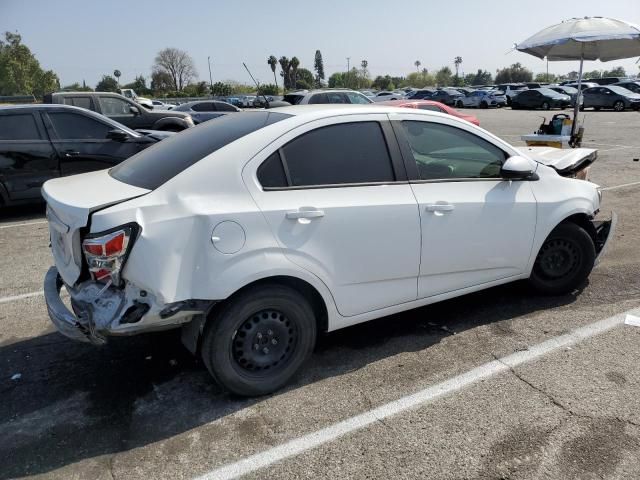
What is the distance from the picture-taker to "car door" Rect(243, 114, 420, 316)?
2.99m

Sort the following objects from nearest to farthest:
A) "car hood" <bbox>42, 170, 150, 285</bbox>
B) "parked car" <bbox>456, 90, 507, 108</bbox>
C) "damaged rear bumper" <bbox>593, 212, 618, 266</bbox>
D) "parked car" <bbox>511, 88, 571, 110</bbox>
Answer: "car hood" <bbox>42, 170, 150, 285</bbox> < "damaged rear bumper" <bbox>593, 212, 618, 266</bbox> < "parked car" <bbox>511, 88, 571, 110</bbox> < "parked car" <bbox>456, 90, 507, 108</bbox>

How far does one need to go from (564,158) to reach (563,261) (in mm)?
1025

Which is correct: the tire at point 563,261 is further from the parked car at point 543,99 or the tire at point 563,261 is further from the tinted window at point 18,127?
the parked car at point 543,99

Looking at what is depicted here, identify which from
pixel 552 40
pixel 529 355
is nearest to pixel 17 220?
pixel 529 355

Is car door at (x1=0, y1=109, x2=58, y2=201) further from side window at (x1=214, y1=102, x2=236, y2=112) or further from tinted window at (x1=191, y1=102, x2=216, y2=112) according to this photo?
side window at (x1=214, y1=102, x2=236, y2=112)

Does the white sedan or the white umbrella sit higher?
the white umbrella

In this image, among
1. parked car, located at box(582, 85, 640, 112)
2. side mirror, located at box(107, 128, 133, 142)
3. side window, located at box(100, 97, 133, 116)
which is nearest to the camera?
side mirror, located at box(107, 128, 133, 142)

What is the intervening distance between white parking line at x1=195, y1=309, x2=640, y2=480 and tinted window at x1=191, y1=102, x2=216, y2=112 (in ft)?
61.5

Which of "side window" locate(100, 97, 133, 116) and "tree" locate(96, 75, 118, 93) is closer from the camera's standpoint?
"side window" locate(100, 97, 133, 116)

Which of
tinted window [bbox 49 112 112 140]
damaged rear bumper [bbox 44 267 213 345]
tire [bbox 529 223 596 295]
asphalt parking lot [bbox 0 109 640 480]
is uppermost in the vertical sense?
tinted window [bbox 49 112 112 140]

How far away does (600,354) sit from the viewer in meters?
3.52

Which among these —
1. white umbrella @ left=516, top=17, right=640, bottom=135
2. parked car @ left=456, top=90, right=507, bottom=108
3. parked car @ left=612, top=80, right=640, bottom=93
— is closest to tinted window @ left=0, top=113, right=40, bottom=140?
white umbrella @ left=516, top=17, right=640, bottom=135

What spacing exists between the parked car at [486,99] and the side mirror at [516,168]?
129 feet

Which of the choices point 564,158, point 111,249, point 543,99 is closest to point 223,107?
point 564,158
